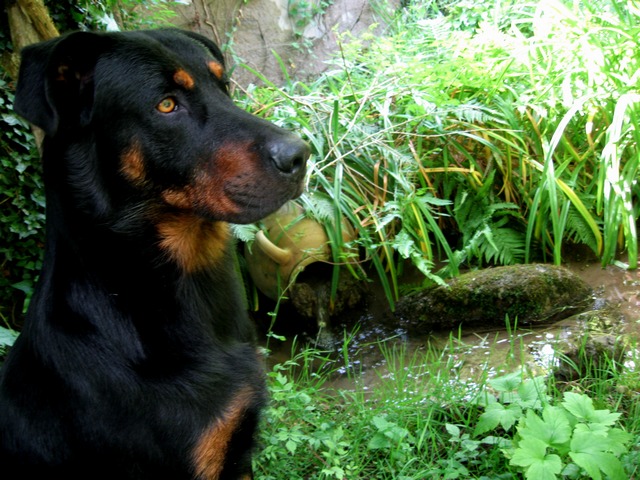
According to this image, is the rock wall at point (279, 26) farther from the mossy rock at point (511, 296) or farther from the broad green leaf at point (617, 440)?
the broad green leaf at point (617, 440)

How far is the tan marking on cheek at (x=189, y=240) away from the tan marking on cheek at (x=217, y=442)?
46cm

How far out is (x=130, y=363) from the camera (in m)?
1.86

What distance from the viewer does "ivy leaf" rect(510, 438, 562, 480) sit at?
189cm

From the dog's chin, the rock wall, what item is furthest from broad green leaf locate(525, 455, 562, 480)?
the rock wall

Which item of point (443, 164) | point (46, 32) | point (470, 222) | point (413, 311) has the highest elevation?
point (46, 32)

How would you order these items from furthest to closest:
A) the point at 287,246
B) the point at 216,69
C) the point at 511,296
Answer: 1. the point at 287,246
2. the point at 511,296
3. the point at 216,69

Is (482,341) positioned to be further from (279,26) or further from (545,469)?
(279,26)

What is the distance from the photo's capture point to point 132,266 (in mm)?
1955

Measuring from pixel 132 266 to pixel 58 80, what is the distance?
59 centimetres

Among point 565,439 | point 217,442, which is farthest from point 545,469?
point 217,442

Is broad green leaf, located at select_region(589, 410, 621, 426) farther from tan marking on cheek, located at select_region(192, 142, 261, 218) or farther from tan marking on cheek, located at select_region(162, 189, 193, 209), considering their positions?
tan marking on cheek, located at select_region(162, 189, 193, 209)

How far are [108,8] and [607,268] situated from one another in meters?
3.38


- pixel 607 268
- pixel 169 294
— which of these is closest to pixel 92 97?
pixel 169 294

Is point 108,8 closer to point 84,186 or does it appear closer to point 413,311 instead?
point 84,186
